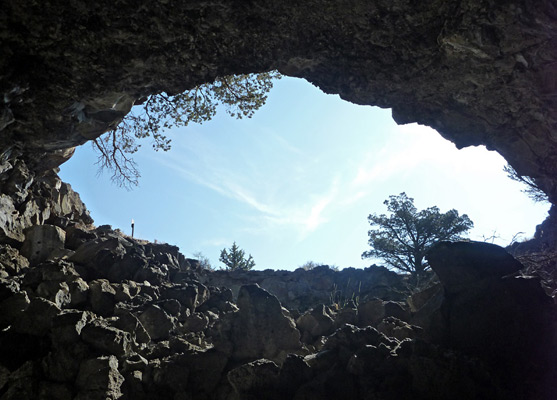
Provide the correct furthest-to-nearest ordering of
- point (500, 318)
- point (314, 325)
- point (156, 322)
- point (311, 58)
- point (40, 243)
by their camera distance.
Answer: point (40, 243) → point (156, 322) → point (314, 325) → point (311, 58) → point (500, 318)

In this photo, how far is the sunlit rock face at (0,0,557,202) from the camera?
6.75 meters

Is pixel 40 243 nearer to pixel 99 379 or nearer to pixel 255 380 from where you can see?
pixel 99 379

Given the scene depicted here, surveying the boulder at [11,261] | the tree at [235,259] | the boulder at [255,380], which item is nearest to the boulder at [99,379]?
the boulder at [255,380]

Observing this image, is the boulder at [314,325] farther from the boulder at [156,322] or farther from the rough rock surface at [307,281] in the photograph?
the rough rock surface at [307,281]

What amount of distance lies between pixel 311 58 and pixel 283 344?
21.1ft

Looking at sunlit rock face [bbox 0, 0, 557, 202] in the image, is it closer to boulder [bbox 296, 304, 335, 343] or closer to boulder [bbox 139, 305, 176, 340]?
boulder [bbox 139, 305, 176, 340]

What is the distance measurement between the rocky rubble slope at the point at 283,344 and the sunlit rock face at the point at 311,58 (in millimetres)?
3529

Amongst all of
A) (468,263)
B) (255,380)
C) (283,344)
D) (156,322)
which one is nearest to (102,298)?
(156,322)

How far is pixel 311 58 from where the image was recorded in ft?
27.8

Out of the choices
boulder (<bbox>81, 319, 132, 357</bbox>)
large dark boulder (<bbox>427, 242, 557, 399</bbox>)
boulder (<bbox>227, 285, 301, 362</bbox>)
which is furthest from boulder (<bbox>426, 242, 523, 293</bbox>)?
boulder (<bbox>81, 319, 132, 357</bbox>)

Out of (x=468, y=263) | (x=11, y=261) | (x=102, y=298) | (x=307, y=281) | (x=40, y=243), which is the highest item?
(x=307, y=281)

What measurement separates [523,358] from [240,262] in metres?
33.9

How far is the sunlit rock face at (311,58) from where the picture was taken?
6.75 m

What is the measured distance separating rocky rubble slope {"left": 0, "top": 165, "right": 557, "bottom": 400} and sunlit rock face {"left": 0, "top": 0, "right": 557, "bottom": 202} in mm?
3529
